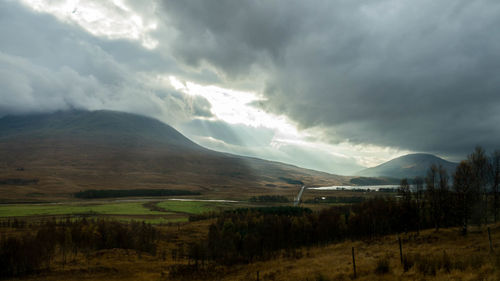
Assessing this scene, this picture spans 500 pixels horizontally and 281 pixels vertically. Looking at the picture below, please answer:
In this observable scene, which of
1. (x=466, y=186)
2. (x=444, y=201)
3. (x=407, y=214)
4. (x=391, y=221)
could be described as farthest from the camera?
(x=391, y=221)

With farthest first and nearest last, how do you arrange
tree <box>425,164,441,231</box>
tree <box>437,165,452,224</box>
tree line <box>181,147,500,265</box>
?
1. tree <box>437,165,452,224</box>
2. tree <box>425,164,441,231</box>
3. tree line <box>181,147,500,265</box>

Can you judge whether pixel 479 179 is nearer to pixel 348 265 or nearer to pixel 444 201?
pixel 444 201

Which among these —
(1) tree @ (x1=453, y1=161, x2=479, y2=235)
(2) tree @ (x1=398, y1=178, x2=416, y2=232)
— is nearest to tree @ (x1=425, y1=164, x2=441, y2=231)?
(2) tree @ (x1=398, y1=178, x2=416, y2=232)

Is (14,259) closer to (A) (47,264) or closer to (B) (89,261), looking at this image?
(A) (47,264)

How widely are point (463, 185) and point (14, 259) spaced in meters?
78.5

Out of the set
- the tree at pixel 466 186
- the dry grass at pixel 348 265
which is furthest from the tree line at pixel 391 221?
the dry grass at pixel 348 265

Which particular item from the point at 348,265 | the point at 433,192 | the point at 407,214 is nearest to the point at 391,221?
the point at 407,214

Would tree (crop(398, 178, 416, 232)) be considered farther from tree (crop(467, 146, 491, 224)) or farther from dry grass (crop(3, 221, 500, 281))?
dry grass (crop(3, 221, 500, 281))

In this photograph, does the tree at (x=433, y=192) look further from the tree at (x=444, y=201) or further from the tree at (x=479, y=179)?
the tree at (x=479, y=179)

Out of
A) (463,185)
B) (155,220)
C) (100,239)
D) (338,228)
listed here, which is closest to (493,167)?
(463,185)

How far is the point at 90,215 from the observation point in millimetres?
118688

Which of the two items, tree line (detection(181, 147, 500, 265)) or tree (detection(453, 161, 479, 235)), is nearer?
tree (detection(453, 161, 479, 235))

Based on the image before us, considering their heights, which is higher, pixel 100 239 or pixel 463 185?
pixel 463 185

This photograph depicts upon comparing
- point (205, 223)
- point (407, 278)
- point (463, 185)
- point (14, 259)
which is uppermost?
point (463, 185)
